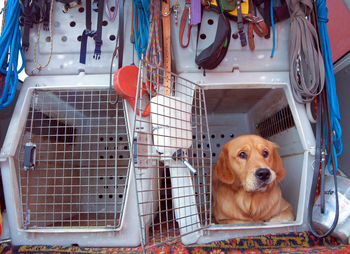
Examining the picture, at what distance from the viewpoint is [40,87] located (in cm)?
127

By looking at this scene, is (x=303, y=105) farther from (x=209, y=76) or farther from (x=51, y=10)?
(x=51, y=10)

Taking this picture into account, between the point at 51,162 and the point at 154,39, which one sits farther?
the point at 51,162

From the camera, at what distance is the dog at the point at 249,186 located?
126 centimetres

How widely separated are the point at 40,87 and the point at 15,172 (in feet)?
1.44

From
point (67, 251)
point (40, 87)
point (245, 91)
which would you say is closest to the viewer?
point (67, 251)

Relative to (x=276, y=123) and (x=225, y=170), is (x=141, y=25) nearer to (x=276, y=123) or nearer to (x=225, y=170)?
(x=225, y=170)

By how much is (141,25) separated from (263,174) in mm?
1018

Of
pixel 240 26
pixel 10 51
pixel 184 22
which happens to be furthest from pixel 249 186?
pixel 10 51

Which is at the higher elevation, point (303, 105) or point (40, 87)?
point (40, 87)

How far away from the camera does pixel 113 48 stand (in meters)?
1.35

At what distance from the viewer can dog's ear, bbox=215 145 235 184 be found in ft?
4.53

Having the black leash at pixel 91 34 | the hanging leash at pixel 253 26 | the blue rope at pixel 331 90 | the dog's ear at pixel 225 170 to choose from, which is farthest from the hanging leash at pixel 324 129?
the black leash at pixel 91 34

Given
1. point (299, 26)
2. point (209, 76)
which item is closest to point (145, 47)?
point (209, 76)

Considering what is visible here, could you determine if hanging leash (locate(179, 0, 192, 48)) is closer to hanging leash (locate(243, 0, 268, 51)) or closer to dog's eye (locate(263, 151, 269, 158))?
hanging leash (locate(243, 0, 268, 51))
